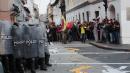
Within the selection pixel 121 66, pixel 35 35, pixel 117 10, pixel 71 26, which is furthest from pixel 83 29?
pixel 35 35

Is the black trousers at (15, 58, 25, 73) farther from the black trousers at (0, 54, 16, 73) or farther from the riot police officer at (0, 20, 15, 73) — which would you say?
the riot police officer at (0, 20, 15, 73)

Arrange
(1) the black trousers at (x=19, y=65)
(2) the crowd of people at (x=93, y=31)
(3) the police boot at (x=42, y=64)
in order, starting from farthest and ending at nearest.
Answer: (2) the crowd of people at (x=93, y=31), (3) the police boot at (x=42, y=64), (1) the black trousers at (x=19, y=65)

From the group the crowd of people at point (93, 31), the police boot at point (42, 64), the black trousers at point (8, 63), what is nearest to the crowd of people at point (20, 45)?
the black trousers at point (8, 63)

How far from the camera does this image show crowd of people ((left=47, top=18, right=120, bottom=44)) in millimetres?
32625

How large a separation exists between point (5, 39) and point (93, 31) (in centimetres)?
2286

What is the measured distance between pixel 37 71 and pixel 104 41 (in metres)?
19.3

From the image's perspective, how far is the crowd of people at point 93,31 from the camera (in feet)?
107

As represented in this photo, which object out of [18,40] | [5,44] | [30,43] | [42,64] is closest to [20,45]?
[18,40]

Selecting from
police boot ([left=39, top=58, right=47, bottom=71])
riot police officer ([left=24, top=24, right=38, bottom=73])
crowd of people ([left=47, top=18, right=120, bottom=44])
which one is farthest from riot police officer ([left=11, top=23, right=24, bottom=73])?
crowd of people ([left=47, top=18, right=120, bottom=44])

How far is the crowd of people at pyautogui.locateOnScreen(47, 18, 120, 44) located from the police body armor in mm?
17769

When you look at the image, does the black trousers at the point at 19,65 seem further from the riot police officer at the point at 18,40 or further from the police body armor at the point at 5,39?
the police body armor at the point at 5,39

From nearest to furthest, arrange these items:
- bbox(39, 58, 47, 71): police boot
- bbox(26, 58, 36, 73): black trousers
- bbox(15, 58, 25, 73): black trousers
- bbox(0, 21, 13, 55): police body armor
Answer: bbox(0, 21, 13, 55): police body armor < bbox(15, 58, 25, 73): black trousers < bbox(26, 58, 36, 73): black trousers < bbox(39, 58, 47, 71): police boot

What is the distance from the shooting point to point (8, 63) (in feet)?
50.5

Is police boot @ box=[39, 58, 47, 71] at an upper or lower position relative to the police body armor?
lower
